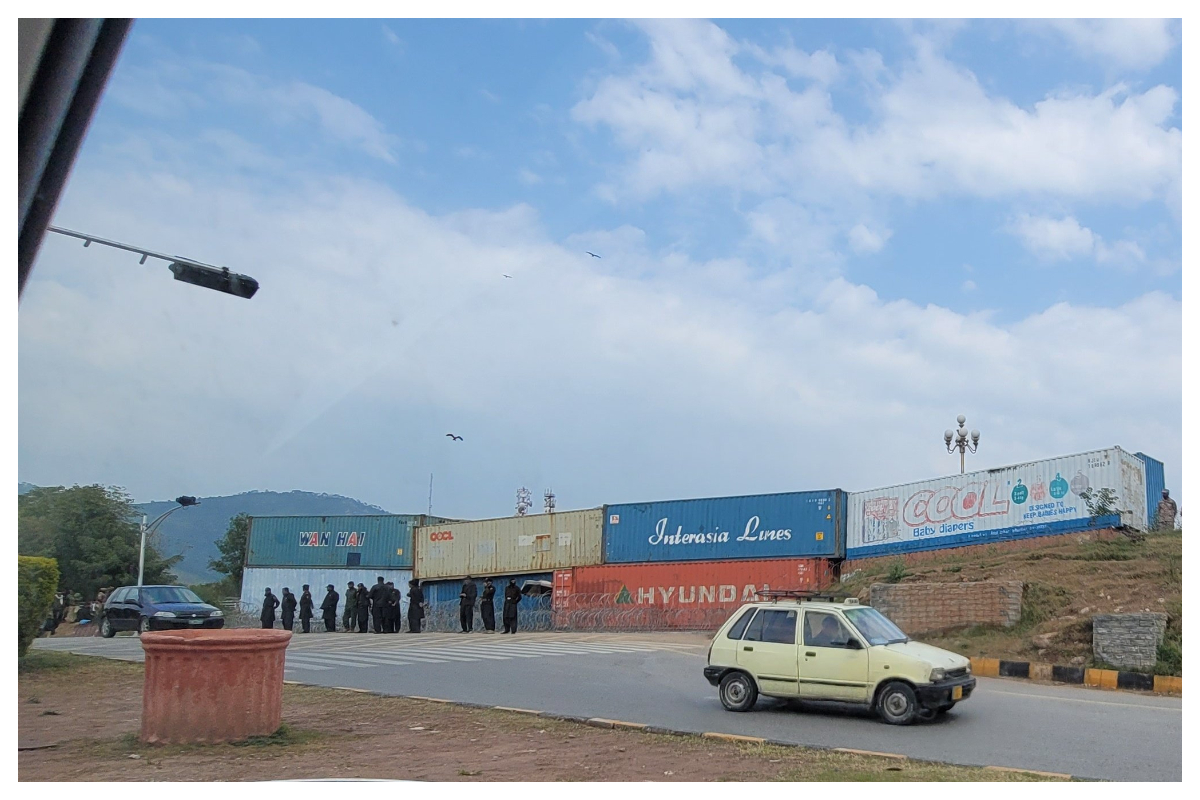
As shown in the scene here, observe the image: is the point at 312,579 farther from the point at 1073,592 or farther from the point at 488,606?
the point at 1073,592

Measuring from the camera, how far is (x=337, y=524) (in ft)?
157

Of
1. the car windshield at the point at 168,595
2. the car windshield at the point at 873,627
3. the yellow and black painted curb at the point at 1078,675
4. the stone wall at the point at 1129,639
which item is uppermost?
the car windshield at the point at 873,627

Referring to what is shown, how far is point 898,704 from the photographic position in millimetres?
9922

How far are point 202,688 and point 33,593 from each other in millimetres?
7449

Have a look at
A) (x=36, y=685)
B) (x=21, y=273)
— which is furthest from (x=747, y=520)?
(x=21, y=273)

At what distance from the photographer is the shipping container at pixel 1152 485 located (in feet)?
85.5

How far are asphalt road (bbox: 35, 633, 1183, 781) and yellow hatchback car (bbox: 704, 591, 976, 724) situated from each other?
0.84ft

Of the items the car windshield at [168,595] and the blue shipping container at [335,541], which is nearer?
the car windshield at [168,595]

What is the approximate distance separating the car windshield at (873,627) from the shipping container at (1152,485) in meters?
18.5

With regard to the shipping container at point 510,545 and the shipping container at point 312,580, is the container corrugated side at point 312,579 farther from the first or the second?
the shipping container at point 510,545

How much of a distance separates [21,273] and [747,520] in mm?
30042

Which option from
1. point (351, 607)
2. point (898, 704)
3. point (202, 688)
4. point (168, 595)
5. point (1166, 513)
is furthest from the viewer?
point (351, 607)

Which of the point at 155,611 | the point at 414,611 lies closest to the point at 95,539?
the point at 414,611

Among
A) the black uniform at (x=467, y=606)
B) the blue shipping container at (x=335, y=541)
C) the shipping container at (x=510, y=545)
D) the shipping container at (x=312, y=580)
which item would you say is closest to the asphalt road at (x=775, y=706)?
the black uniform at (x=467, y=606)
